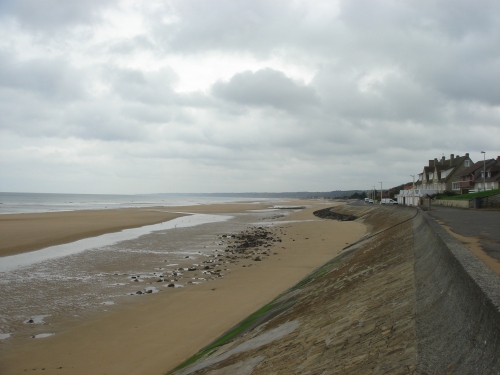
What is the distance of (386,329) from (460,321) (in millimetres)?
1102

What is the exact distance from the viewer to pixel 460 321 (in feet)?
13.8

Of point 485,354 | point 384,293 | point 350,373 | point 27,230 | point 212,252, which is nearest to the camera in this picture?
point 485,354

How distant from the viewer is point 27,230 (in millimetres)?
30516

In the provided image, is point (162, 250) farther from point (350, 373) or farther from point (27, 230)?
point (350, 373)

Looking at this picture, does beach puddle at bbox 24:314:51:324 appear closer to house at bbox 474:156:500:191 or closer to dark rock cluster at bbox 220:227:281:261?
dark rock cluster at bbox 220:227:281:261

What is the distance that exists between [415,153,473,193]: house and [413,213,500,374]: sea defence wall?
7767cm

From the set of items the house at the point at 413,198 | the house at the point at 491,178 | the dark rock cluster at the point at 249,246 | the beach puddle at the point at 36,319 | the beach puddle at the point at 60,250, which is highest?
the house at the point at 491,178

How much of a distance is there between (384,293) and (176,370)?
4.16m

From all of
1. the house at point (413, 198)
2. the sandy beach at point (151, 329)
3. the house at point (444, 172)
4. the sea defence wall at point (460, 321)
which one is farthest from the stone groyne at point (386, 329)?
the house at point (444, 172)

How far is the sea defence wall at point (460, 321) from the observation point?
3.47 m

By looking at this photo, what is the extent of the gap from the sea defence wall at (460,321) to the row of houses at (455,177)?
49.1 m

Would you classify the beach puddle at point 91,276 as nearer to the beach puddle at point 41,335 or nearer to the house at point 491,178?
the beach puddle at point 41,335

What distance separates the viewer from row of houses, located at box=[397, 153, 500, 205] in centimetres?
5784

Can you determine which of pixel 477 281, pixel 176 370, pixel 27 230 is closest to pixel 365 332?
pixel 477 281
